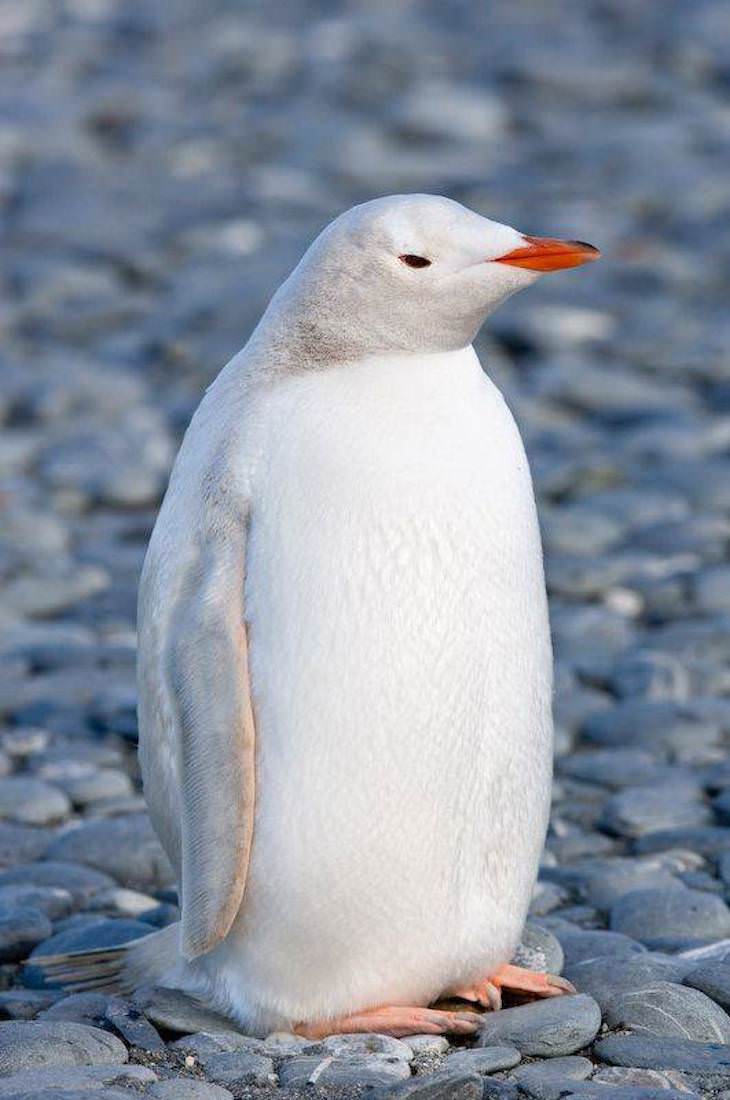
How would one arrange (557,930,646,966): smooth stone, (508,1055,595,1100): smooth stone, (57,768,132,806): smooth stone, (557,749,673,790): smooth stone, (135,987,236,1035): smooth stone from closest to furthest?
(508,1055,595,1100): smooth stone
(135,987,236,1035): smooth stone
(557,930,646,966): smooth stone
(57,768,132,806): smooth stone
(557,749,673,790): smooth stone

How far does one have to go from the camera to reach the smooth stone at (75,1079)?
2738mm

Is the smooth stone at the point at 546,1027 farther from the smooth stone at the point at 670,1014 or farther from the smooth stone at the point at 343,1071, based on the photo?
the smooth stone at the point at 343,1071

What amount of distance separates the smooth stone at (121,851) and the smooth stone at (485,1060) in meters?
1.17

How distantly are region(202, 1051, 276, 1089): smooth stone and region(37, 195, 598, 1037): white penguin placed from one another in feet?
0.48

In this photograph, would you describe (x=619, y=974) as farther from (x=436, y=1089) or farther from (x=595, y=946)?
(x=436, y=1089)

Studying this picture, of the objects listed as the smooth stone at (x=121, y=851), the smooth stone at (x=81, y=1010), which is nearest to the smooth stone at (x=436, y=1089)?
the smooth stone at (x=81, y=1010)

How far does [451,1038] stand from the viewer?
3020 mm

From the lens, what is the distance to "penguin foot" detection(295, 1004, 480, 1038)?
297 cm

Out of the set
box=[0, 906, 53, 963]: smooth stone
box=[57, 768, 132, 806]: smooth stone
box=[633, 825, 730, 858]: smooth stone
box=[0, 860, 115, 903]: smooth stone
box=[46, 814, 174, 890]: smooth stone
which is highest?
box=[57, 768, 132, 806]: smooth stone

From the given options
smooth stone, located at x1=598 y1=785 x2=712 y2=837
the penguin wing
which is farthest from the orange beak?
smooth stone, located at x1=598 y1=785 x2=712 y2=837

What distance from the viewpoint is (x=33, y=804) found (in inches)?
167

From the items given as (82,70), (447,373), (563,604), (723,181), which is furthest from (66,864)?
(82,70)

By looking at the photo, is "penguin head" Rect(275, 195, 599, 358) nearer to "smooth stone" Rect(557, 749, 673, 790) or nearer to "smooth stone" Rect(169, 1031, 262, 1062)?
"smooth stone" Rect(169, 1031, 262, 1062)

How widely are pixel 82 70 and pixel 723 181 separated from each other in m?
4.17
